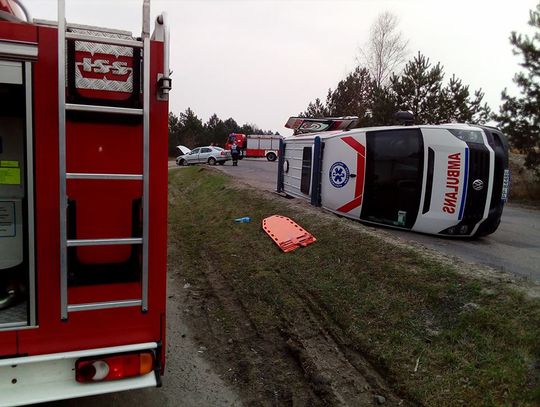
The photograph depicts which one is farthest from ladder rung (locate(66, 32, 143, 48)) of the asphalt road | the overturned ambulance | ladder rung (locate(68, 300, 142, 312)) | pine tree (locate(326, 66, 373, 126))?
pine tree (locate(326, 66, 373, 126))

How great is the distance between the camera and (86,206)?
2424 millimetres

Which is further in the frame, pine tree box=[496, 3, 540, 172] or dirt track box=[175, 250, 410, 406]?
pine tree box=[496, 3, 540, 172]

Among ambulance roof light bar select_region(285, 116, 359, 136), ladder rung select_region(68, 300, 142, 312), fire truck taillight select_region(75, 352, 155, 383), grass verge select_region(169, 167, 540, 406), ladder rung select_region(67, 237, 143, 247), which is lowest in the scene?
grass verge select_region(169, 167, 540, 406)

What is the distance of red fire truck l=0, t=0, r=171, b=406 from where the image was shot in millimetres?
2244

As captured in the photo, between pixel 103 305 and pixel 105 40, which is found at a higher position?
pixel 105 40

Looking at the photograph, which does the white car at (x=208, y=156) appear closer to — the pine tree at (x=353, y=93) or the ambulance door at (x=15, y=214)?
the pine tree at (x=353, y=93)

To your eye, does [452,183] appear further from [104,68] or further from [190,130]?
[190,130]

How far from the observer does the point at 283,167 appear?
39.7ft

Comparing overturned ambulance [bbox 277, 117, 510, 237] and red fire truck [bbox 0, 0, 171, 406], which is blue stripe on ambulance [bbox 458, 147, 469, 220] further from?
red fire truck [bbox 0, 0, 171, 406]

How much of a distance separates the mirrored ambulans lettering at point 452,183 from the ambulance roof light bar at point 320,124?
4545mm

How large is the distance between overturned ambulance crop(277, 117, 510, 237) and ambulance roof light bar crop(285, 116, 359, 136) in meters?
2.78

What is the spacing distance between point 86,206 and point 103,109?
0.57 meters

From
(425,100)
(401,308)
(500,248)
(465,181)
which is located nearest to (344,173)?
(465,181)

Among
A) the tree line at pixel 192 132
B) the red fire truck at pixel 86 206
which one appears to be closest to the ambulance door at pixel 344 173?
the red fire truck at pixel 86 206
